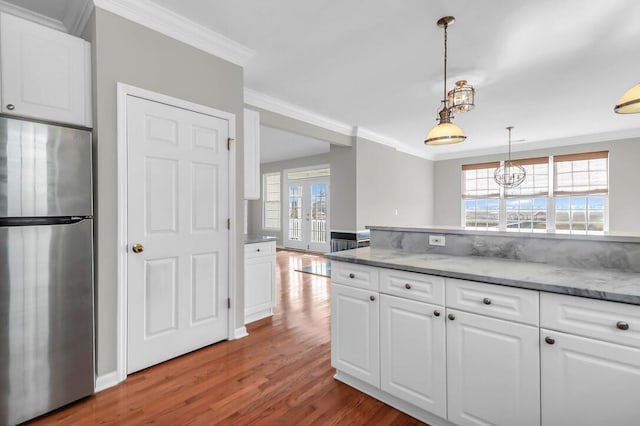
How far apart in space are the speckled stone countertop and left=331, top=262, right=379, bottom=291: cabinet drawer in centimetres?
4

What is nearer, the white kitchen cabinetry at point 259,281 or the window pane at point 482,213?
the white kitchen cabinetry at point 259,281

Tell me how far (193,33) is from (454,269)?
2.63 metres

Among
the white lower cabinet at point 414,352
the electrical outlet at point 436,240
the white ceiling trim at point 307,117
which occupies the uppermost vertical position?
the white ceiling trim at point 307,117

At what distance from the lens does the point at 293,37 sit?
2.64 metres

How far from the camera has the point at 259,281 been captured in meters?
3.32

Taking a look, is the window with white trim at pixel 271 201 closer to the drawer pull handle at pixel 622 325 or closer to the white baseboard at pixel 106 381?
the white baseboard at pixel 106 381

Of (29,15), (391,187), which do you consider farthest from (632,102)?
(391,187)

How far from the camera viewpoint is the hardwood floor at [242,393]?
1.79 m

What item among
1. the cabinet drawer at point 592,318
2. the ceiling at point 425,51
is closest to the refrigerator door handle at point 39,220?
the ceiling at point 425,51

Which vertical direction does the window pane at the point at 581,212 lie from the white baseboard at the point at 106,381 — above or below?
above

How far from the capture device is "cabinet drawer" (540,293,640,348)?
1.17m

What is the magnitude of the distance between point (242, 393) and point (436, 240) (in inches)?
66.8

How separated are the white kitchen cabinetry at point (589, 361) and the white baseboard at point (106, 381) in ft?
8.29

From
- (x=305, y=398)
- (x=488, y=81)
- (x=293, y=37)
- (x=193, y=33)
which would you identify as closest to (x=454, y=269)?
(x=305, y=398)
